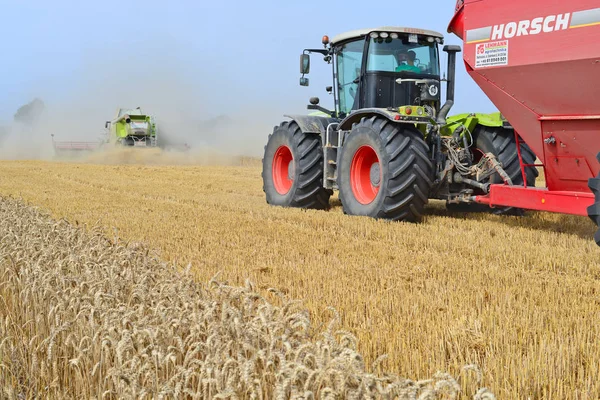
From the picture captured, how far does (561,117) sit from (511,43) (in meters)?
0.74

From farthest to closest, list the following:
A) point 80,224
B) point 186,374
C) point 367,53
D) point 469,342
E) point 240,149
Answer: point 240,149
point 367,53
point 80,224
point 469,342
point 186,374

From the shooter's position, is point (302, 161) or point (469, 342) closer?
point (469, 342)

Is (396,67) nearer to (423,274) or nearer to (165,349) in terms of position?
(423,274)

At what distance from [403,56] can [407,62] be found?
3.3 inches

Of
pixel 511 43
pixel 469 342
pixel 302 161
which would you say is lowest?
pixel 469 342

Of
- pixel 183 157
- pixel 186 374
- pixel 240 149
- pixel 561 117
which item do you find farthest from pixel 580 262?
pixel 240 149

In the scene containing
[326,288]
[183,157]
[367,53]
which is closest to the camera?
[326,288]

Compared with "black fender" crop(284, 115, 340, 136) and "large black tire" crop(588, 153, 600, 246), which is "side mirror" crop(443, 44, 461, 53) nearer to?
"black fender" crop(284, 115, 340, 136)

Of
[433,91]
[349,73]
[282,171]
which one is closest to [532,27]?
[433,91]

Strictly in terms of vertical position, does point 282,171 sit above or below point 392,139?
below

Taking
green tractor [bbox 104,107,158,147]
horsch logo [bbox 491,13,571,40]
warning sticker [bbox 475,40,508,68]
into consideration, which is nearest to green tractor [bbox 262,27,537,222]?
warning sticker [bbox 475,40,508,68]

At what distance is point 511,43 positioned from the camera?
537cm

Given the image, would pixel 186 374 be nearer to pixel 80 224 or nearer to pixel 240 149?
pixel 80 224

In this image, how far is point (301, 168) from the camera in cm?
820
